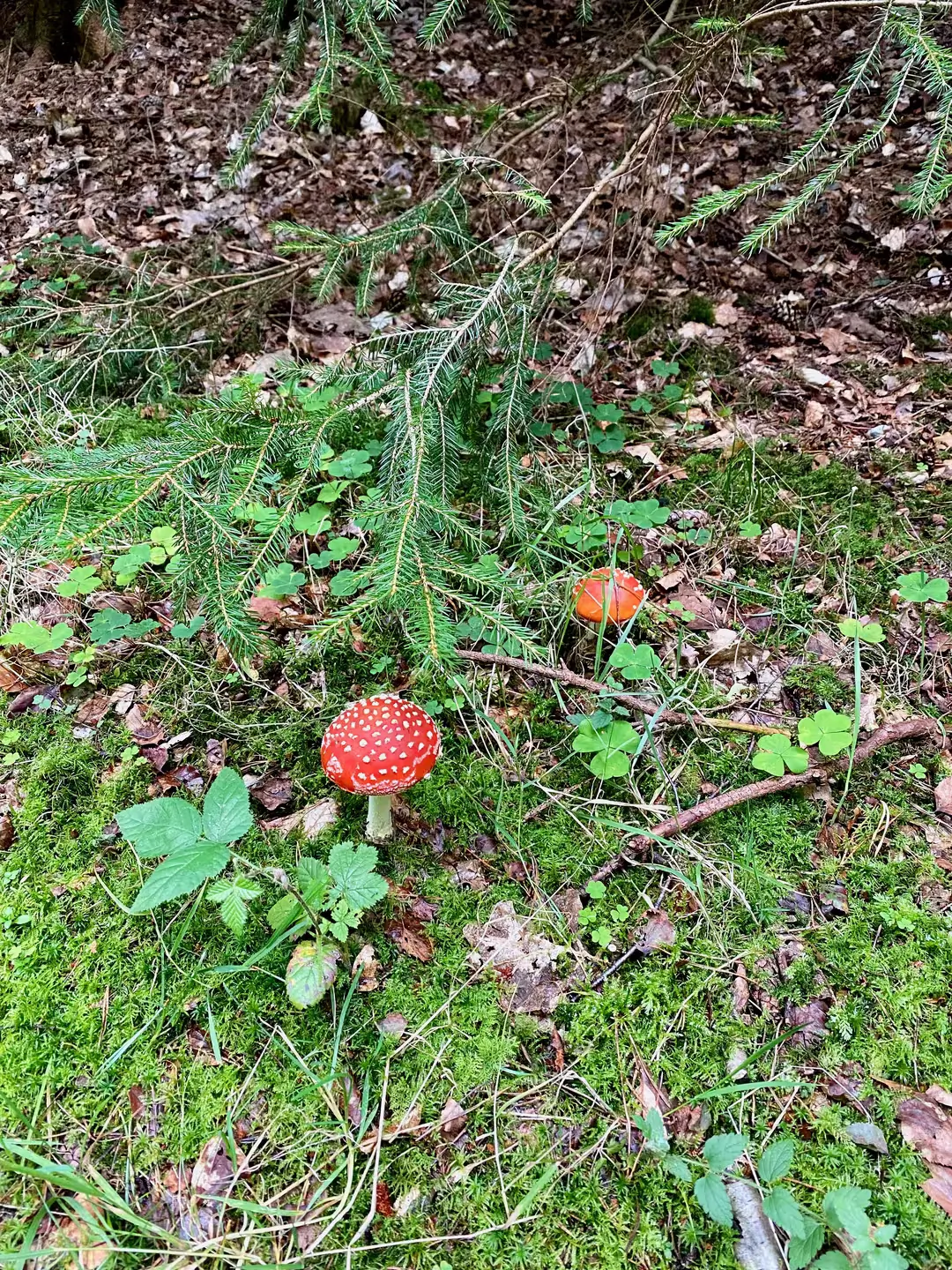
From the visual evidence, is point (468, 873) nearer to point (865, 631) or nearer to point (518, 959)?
point (518, 959)

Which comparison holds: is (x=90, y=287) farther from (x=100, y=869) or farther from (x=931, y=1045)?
(x=931, y=1045)

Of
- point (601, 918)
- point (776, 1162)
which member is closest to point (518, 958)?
point (601, 918)

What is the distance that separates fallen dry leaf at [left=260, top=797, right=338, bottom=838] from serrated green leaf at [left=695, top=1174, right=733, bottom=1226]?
1.46m

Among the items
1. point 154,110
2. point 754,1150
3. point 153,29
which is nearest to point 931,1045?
point 754,1150

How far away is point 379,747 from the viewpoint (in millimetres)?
2111

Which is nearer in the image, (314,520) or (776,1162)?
(776,1162)

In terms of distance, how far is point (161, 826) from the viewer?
1984 millimetres

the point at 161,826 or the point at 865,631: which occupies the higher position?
the point at 161,826

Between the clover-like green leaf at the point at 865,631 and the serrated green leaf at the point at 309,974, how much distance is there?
2307 millimetres

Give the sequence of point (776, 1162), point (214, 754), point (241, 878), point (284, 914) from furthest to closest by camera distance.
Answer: point (214, 754) < point (284, 914) < point (241, 878) < point (776, 1162)

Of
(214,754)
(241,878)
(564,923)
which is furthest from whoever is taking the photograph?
(214,754)

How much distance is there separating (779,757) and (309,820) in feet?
5.50

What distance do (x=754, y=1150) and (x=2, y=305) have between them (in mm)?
5410

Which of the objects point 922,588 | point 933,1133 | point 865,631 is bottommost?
point 933,1133
